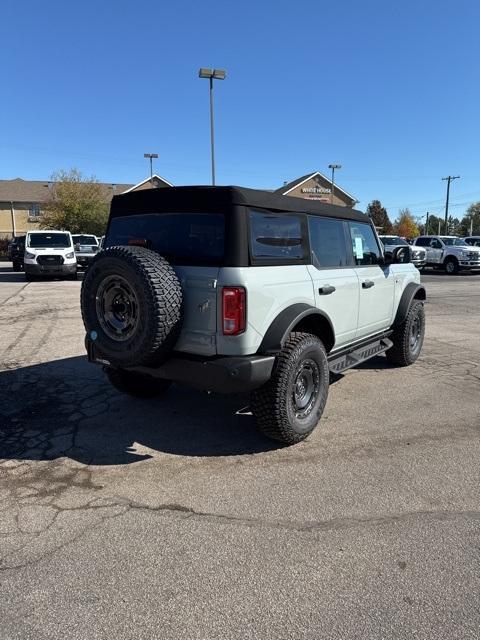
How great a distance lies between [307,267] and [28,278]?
18.0 meters

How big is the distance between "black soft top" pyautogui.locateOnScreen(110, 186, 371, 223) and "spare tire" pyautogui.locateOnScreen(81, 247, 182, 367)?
519 millimetres

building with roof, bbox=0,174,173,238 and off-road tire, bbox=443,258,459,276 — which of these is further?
building with roof, bbox=0,174,173,238

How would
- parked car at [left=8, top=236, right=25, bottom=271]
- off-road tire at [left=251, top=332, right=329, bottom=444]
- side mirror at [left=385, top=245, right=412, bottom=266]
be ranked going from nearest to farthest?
off-road tire at [left=251, top=332, right=329, bottom=444] → side mirror at [left=385, top=245, right=412, bottom=266] → parked car at [left=8, top=236, right=25, bottom=271]

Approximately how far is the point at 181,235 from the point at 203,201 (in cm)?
33

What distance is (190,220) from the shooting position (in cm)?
375

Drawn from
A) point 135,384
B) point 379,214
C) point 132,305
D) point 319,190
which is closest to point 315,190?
point 319,190

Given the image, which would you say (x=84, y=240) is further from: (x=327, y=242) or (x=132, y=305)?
(x=132, y=305)

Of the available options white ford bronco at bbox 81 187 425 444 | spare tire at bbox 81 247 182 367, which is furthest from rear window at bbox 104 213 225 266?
spare tire at bbox 81 247 182 367

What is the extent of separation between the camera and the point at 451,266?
25.5 metres

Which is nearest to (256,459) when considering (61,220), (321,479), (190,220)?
(321,479)

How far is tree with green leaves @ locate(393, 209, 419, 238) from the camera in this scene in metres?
90.2

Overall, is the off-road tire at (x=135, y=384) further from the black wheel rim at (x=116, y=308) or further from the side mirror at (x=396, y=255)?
the side mirror at (x=396, y=255)

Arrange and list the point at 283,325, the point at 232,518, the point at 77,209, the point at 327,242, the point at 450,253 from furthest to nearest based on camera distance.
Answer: the point at 77,209
the point at 450,253
the point at 327,242
the point at 283,325
the point at 232,518

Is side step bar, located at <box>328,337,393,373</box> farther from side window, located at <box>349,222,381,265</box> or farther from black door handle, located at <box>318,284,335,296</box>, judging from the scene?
side window, located at <box>349,222,381,265</box>
